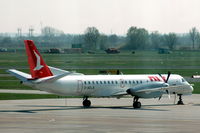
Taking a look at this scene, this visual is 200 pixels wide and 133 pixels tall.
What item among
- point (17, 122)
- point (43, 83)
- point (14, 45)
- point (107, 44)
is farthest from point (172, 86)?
point (107, 44)

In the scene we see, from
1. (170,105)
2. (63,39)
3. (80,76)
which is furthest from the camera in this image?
(63,39)

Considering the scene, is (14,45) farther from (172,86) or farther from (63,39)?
(172,86)

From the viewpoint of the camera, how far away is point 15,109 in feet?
174

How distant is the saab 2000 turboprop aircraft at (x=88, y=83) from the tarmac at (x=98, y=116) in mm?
1530

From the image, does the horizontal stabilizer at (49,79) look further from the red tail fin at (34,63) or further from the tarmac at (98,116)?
the tarmac at (98,116)

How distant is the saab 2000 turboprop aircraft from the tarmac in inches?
60.2

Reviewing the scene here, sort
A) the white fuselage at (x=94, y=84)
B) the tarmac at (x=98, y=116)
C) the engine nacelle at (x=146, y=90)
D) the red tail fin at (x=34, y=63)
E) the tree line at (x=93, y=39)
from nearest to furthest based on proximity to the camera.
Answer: the tarmac at (x=98, y=116)
the red tail fin at (x=34, y=63)
the white fuselage at (x=94, y=84)
the engine nacelle at (x=146, y=90)
the tree line at (x=93, y=39)

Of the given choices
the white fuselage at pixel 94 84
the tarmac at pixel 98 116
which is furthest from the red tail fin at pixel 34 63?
the tarmac at pixel 98 116

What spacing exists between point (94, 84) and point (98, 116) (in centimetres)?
826

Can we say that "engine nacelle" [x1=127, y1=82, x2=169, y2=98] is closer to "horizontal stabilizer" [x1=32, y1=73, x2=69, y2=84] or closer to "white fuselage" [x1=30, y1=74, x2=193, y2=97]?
"white fuselage" [x1=30, y1=74, x2=193, y2=97]

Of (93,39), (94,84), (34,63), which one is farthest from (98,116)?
(93,39)

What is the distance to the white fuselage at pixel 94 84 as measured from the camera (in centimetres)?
5275

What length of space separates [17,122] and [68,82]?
37.8ft

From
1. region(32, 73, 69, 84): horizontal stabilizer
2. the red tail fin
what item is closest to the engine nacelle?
region(32, 73, 69, 84): horizontal stabilizer
